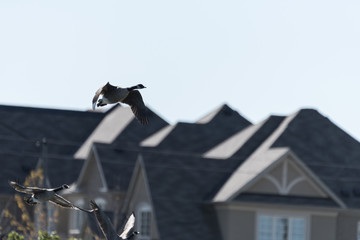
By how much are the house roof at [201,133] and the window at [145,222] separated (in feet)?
20.1

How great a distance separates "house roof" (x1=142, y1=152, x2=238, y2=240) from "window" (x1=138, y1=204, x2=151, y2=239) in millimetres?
1093

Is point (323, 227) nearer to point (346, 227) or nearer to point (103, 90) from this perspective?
point (346, 227)

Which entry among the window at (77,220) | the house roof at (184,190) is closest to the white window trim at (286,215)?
the house roof at (184,190)

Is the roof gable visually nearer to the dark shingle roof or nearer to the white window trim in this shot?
the dark shingle roof

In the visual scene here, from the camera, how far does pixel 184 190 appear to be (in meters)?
50.1

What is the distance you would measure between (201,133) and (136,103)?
40.0 m

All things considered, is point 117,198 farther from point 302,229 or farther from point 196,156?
point 302,229

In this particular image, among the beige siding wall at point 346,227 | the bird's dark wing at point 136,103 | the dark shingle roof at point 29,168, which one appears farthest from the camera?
the dark shingle roof at point 29,168

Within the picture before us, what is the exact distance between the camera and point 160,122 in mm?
65438

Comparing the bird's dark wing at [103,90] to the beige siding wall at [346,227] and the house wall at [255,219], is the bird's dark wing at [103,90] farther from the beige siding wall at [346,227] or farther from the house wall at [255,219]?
the beige siding wall at [346,227]

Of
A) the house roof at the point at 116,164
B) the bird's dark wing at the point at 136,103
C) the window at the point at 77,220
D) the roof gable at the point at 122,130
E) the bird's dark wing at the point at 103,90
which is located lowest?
the bird's dark wing at the point at 103,90

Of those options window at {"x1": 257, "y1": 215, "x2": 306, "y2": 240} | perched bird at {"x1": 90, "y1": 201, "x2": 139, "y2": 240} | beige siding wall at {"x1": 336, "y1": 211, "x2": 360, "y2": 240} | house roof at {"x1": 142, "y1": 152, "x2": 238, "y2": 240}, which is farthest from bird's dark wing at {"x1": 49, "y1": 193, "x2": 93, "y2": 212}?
beige siding wall at {"x1": 336, "y1": 211, "x2": 360, "y2": 240}

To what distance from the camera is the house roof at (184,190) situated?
4841cm

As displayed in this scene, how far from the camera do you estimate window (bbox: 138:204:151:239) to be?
49.8 meters
